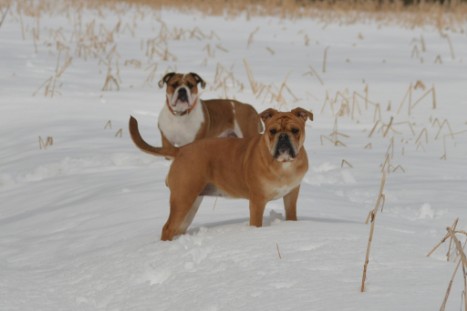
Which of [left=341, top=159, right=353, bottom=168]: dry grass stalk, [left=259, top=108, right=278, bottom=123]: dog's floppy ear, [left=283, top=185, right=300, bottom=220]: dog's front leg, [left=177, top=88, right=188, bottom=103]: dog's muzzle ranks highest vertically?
[left=259, top=108, right=278, bottom=123]: dog's floppy ear

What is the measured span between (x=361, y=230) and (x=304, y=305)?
119 cm

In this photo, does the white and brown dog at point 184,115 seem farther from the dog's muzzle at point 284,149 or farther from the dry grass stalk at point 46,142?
the dog's muzzle at point 284,149

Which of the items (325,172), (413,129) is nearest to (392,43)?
(413,129)

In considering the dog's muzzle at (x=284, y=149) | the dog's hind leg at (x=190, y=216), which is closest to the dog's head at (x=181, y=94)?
the dog's hind leg at (x=190, y=216)

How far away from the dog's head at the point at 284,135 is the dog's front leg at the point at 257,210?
299mm

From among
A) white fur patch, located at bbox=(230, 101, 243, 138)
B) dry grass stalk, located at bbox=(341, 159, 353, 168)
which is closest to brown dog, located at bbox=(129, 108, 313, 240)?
dry grass stalk, located at bbox=(341, 159, 353, 168)

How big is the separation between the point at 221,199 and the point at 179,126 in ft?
6.93

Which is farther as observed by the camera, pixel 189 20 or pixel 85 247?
pixel 189 20

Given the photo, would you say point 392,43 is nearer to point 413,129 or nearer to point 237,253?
point 413,129

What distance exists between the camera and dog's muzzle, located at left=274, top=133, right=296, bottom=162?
4105mm

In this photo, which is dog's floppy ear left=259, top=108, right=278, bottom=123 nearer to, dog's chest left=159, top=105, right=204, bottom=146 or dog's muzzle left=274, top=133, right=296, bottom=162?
dog's muzzle left=274, top=133, right=296, bottom=162

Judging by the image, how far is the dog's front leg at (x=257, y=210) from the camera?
4340mm

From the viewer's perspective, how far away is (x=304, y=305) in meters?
3.15

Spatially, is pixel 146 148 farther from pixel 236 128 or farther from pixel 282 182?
pixel 236 128
